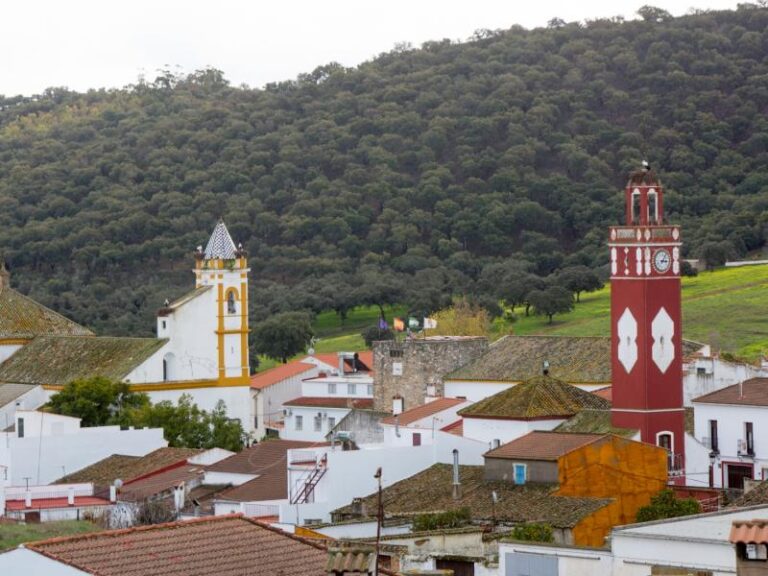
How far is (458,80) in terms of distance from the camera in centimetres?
17075

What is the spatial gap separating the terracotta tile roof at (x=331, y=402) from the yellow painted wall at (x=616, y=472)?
1173 inches

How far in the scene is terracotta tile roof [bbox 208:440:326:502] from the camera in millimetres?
43906

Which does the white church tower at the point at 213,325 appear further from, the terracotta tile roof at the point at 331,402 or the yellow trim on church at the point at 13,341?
the yellow trim on church at the point at 13,341

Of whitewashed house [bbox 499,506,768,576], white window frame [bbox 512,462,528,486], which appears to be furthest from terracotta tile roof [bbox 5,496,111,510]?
whitewashed house [bbox 499,506,768,576]

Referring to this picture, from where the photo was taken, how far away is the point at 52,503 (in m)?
44.3

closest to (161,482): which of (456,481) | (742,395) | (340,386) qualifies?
(456,481)

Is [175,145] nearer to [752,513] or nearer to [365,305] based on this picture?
[365,305]

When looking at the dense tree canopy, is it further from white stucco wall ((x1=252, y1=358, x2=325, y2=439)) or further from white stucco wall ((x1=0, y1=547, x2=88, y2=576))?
white stucco wall ((x1=0, y1=547, x2=88, y2=576))

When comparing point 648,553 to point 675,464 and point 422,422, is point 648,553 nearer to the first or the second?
point 675,464

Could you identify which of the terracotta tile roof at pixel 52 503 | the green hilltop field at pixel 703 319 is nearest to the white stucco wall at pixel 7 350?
the green hilltop field at pixel 703 319

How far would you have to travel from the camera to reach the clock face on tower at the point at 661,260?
150ft

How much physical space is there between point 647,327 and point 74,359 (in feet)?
94.2

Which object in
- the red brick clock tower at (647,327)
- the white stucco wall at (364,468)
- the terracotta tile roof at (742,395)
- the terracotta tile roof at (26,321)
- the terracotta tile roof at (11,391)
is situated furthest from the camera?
the terracotta tile roof at (26,321)

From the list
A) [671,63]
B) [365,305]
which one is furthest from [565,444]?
[671,63]
